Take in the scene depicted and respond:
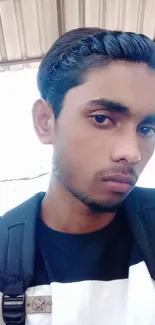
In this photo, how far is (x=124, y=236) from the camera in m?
0.74

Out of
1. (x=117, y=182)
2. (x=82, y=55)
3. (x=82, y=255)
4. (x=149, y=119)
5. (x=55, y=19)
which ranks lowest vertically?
(x=82, y=255)

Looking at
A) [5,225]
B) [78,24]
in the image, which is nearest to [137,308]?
A: [5,225]

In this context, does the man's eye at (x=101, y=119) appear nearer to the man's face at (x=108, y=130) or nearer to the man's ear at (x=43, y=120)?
the man's face at (x=108, y=130)

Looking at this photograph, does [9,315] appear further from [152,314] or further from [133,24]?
[133,24]

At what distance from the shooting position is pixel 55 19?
1.09 metres

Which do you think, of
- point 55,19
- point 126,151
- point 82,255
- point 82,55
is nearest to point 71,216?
point 82,255

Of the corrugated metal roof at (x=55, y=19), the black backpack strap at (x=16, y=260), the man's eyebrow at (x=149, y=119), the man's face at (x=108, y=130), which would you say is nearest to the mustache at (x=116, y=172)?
the man's face at (x=108, y=130)

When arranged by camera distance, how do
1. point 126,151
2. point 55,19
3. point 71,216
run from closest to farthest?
1. point 126,151
2. point 71,216
3. point 55,19

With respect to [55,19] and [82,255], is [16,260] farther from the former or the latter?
[55,19]

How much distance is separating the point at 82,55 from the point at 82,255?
0.42 meters

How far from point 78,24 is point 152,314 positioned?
908mm

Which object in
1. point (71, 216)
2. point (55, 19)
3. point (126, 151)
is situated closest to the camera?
point (126, 151)

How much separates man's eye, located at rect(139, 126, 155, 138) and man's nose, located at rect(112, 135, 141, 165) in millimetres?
49

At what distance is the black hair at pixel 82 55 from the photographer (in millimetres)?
658
